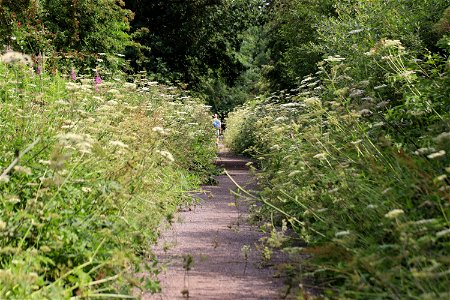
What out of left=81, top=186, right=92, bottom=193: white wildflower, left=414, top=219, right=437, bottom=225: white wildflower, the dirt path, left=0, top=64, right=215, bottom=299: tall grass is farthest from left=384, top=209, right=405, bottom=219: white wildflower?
left=81, top=186, right=92, bottom=193: white wildflower

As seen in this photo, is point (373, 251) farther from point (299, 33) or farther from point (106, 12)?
point (299, 33)

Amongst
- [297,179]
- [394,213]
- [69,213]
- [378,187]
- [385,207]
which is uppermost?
[394,213]

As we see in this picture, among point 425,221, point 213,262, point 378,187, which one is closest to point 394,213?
point 425,221

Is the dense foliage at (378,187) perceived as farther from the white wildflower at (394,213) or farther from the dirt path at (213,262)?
the dirt path at (213,262)

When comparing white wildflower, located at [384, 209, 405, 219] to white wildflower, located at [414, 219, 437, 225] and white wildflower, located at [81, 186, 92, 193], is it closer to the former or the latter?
white wildflower, located at [414, 219, 437, 225]

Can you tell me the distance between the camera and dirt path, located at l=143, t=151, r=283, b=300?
6.96 metres

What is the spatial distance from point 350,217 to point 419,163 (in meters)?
0.67

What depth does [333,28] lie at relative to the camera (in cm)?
2048

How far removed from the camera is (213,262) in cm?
848

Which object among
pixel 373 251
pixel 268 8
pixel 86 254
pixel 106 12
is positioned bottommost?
pixel 268 8

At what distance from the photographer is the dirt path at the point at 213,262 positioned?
6.96m

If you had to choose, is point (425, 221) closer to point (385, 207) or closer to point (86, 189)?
point (385, 207)

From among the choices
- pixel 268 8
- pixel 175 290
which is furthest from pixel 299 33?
pixel 175 290

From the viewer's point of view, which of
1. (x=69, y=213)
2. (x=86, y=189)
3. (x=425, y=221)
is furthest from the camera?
(x=86, y=189)
